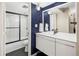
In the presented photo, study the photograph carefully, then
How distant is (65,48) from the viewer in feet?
4.55

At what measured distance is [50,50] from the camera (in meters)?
1.73

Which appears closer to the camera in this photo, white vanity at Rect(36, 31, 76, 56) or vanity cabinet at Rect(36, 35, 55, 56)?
white vanity at Rect(36, 31, 76, 56)

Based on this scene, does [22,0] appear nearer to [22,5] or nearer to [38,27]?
[22,5]

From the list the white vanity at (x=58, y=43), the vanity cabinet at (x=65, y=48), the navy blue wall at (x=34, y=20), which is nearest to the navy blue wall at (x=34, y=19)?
the navy blue wall at (x=34, y=20)

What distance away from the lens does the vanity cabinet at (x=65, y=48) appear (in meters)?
1.27

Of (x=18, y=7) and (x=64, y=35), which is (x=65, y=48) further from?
(x=18, y=7)

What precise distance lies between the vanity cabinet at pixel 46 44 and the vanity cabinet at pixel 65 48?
12cm

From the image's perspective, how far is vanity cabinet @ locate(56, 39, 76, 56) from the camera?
4.16 ft

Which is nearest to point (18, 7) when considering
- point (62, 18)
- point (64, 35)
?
point (62, 18)

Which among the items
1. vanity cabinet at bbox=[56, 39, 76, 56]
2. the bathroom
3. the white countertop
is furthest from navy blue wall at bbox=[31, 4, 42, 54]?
vanity cabinet at bbox=[56, 39, 76, 56]

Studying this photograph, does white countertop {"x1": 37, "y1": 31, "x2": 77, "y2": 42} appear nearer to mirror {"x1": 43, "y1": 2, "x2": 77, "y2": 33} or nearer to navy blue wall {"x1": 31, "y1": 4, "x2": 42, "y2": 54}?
mirror {"x1": 43, "y1": 2, "x2": 77, "y2": 33}

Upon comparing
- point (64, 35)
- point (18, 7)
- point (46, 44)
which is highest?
point (18, 7)

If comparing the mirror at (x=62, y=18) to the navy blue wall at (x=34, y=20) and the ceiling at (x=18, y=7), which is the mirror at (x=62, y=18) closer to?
the navy blue wall at (x=34, y=20)

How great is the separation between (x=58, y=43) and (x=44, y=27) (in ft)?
1.74
